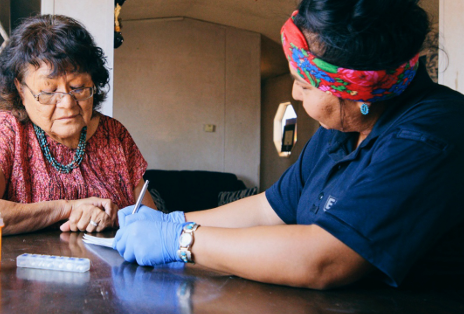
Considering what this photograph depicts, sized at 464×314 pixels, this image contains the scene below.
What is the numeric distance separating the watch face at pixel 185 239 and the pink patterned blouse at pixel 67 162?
956 mm

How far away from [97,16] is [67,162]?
1.22 meters

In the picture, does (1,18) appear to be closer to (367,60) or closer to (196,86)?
(367,60)

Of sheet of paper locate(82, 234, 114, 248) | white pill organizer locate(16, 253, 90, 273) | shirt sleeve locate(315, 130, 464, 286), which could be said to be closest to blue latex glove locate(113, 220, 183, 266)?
white pill organizer locate(16, 253, 90, 273)

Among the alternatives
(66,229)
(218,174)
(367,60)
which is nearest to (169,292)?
(367,60)

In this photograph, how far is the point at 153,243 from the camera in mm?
926

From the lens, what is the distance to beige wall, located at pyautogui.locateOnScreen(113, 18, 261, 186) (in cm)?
654

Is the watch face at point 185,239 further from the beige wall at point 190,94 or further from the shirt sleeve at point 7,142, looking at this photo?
the beige wall at point 190,94

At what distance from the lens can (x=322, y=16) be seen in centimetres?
87

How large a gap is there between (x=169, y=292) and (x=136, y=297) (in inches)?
2.5

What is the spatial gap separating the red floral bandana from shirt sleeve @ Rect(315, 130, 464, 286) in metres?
0.17

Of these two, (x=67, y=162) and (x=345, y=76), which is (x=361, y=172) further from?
(x=67, y=162)

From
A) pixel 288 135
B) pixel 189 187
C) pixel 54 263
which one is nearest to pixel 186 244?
pixel 54 263

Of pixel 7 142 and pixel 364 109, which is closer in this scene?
pixel 364 109

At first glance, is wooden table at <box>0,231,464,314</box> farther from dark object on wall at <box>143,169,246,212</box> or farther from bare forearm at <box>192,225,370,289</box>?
dark object on wall at <box>143,169,246,212</box>
